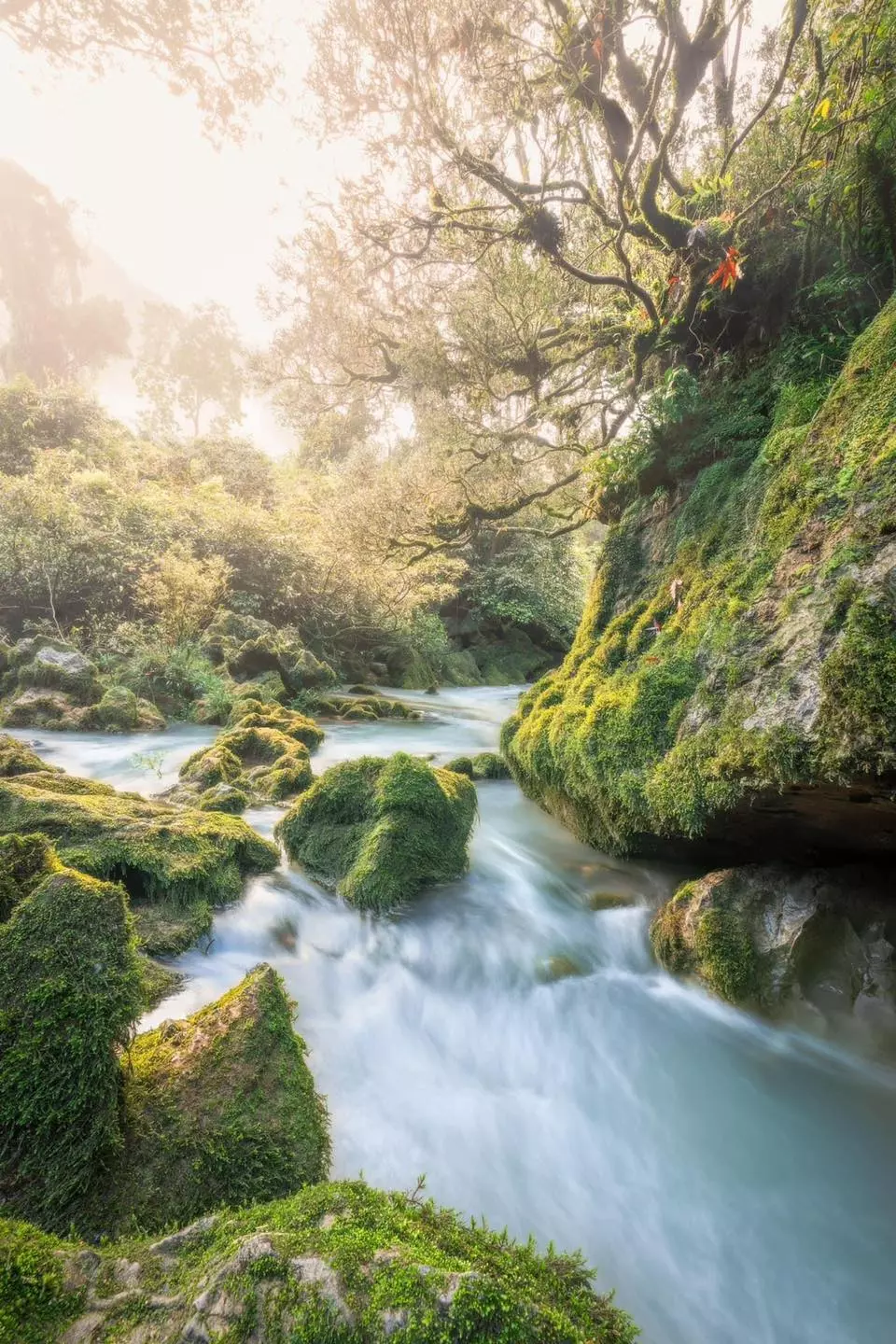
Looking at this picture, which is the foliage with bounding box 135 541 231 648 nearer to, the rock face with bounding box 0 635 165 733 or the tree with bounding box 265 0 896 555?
the rock face with bounding box 0 635 165 733

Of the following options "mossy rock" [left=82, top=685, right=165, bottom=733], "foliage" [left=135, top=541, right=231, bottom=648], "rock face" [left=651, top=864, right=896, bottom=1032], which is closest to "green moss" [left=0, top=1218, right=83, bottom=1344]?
"rock face" [left=651, top=864, right=896, bottom=1032]

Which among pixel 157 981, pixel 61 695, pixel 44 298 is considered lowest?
pixel 157 981

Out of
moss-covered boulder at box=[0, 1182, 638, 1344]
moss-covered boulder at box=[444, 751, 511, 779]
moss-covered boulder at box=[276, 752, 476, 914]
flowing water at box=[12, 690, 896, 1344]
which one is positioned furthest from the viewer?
moss-covered boulder at box=[444, 751, 511, 779]

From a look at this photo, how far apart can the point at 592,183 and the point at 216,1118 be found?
8.70 m

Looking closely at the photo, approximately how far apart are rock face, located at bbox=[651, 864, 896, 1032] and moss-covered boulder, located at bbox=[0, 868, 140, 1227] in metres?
3.29

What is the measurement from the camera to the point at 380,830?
15.3 ft

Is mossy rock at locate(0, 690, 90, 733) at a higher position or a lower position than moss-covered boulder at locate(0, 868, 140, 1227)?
lower

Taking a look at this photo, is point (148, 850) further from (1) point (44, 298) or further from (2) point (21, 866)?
(1) point (44, 298)

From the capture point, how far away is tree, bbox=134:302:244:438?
143 ft

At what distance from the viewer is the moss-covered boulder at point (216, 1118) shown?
1.87 m

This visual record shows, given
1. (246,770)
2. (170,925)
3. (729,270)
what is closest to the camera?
(170,925)

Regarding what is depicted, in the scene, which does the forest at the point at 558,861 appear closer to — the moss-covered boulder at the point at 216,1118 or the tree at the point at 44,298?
the moss-covered boulder at the point at 216,1118

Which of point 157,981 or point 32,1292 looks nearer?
point 32,1292

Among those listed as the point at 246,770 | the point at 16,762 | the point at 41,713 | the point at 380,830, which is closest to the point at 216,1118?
the point at 380,830
